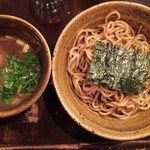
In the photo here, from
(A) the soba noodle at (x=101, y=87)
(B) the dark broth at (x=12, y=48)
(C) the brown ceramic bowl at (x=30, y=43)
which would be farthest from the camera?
(B) the dark broth at (x=12, y=48)

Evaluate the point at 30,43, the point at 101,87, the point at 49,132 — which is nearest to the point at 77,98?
the point at 101,87

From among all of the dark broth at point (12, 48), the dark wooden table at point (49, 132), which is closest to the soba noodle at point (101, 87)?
the dark wooden table at point (49, 132)

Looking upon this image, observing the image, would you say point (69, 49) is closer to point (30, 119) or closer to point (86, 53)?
point (86, 53)

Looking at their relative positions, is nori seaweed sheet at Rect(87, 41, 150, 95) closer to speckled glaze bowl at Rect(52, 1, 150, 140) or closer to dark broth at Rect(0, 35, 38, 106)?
speckled glaze bowl at Rect(52, 1, 150, 140)

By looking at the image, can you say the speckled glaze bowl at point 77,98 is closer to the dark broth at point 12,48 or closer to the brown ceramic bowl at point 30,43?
the brown ceramic bowl at point 30,43

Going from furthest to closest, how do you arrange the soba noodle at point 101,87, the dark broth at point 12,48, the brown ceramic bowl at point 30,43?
the dark broth at point 12,48
the soba noodle at point 101,87
the brown ceramic bowl at point 30,43

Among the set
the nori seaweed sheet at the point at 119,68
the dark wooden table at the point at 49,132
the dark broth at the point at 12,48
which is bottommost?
the dark wooden table at the point at 49,132

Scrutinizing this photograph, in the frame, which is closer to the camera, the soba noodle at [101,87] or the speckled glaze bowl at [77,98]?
the speckled glaze bowl at [77,98]

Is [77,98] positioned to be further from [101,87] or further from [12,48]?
[12,48]
